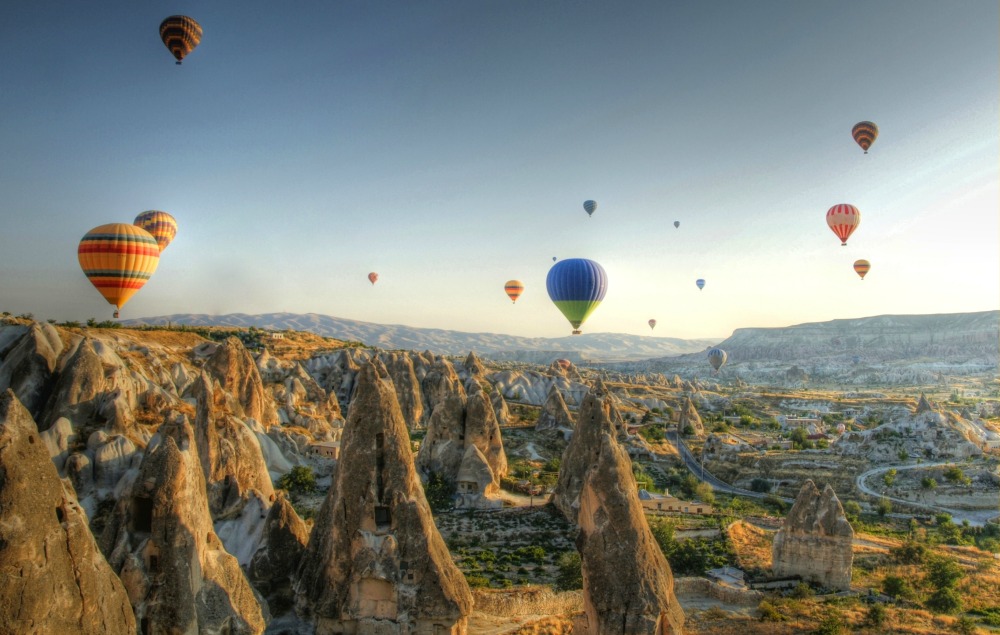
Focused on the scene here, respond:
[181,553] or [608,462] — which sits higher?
[608,462]

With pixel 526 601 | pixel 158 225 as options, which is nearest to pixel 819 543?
pixel 526 601

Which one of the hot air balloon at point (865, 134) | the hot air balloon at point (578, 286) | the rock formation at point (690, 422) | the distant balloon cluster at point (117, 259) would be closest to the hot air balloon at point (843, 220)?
the hot air balloon at point (865, 134)

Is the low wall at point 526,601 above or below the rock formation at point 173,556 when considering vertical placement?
below

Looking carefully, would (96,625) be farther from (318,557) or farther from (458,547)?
(458,547)

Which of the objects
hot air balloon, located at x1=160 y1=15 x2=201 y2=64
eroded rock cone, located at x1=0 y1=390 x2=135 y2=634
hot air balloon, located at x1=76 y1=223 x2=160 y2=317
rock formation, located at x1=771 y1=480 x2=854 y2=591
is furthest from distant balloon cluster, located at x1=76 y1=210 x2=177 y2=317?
rock formation, located at x1=771 y1=480 x2=854 y2=591

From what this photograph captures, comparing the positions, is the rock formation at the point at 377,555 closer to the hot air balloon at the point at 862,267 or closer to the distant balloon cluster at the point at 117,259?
the distant balloon cluster at the point at 117,259

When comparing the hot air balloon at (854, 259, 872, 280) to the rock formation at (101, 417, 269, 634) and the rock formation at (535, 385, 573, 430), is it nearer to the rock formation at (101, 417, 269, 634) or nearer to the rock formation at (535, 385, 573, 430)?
the rock formation at (535, 385, 573, 430)

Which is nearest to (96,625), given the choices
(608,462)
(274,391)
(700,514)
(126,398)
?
(608,462)
